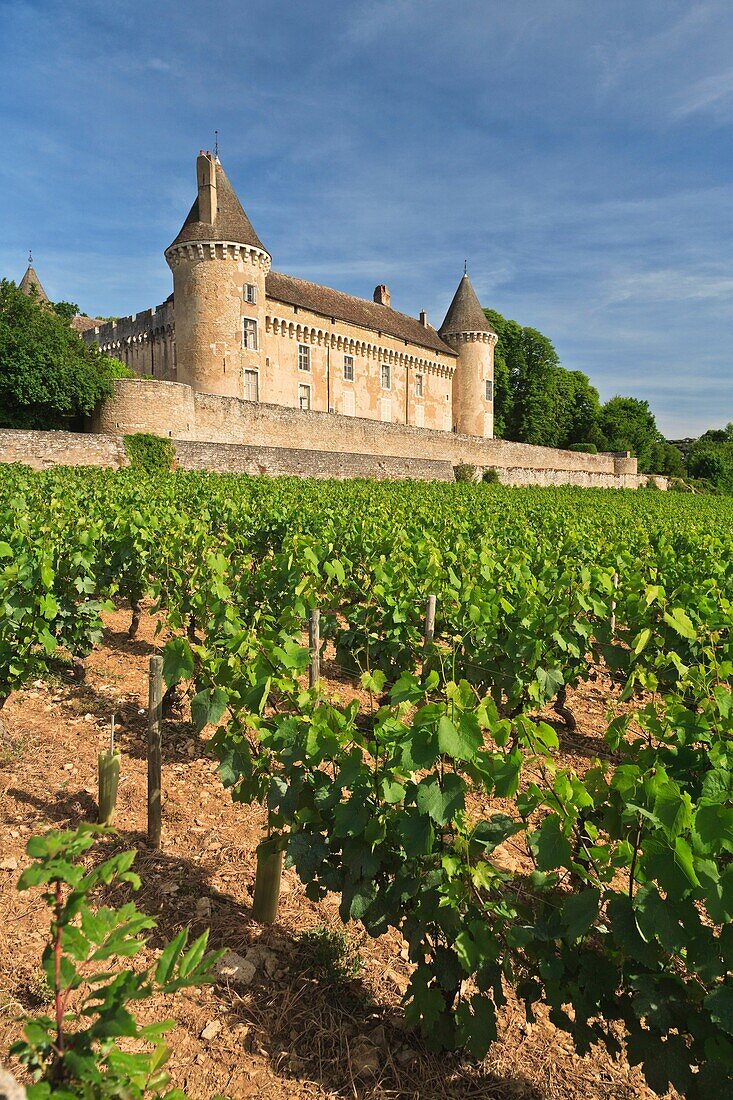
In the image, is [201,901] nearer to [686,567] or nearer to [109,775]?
[109,775]

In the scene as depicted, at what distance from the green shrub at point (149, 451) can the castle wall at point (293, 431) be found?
1471 millimetres

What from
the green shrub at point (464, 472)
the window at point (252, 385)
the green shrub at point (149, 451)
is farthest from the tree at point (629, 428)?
the green shrub at point (149, 451)

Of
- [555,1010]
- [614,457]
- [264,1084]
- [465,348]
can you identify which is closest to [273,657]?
[264,1084]

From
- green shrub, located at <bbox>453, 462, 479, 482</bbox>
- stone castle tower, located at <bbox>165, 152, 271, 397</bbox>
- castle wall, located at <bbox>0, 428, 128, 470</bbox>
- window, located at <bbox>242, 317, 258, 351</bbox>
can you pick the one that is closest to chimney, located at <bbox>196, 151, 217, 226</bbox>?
stone castle tower, located at <bbox>165, 152, 271, 397</bbox>

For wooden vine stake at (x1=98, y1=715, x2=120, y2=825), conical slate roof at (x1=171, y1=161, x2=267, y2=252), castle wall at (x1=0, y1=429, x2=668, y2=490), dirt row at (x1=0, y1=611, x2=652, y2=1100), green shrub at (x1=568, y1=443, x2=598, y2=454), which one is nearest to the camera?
dirt row at (x1=0, y1=611, x2=652, y2=1100)

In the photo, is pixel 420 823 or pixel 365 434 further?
pixel 365 434

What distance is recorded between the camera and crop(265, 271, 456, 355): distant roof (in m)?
34.2

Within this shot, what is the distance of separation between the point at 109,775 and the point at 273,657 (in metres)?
1.28

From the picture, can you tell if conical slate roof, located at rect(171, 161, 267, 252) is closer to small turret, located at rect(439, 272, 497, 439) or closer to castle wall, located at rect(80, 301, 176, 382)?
castle wall, located at rect(80, 301, 176, 382)

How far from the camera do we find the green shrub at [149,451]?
856 inches

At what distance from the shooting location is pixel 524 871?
3600 mm

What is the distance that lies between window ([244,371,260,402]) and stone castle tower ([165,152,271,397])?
650 millimetres

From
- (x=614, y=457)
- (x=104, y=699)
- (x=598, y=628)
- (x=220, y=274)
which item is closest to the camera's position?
(x=598, y=628)

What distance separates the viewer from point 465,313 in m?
45.8
